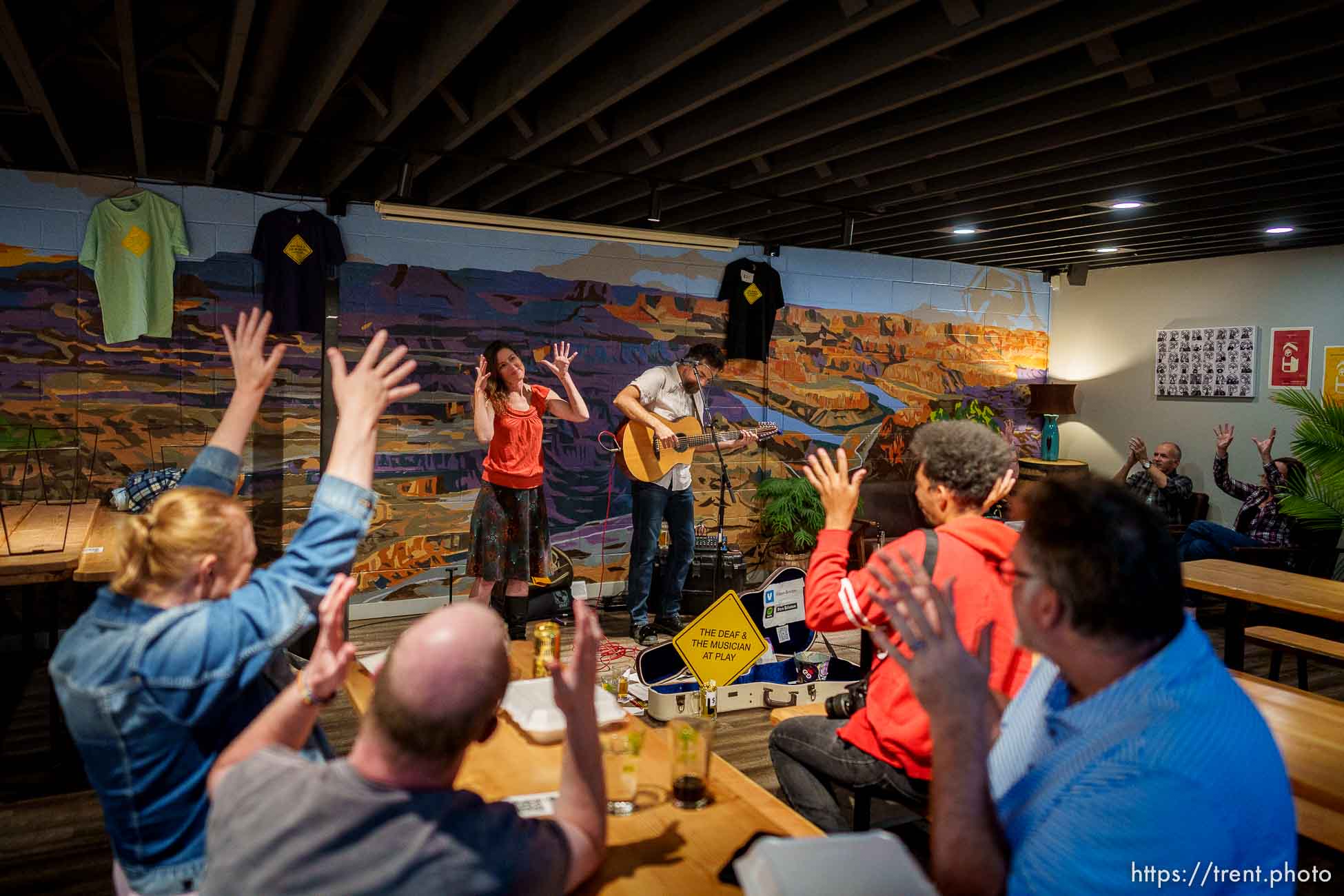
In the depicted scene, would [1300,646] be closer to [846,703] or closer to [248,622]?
[846,703]

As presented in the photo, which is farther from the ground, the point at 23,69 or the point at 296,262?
the point at 23,69

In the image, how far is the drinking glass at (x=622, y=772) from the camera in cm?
176

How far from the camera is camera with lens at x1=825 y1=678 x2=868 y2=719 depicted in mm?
3057

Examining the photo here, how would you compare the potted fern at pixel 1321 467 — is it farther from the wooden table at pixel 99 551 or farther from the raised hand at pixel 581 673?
the wooden table at pixel 99 551

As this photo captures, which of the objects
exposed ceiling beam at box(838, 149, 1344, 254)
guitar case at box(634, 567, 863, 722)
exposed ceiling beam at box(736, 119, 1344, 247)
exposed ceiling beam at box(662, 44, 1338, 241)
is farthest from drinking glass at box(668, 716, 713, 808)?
exposed ceiling beam at box(838, 149, 1344, 254)

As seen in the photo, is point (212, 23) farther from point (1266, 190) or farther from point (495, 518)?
point (1266, 190)

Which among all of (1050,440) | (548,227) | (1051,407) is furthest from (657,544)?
(1050,440)

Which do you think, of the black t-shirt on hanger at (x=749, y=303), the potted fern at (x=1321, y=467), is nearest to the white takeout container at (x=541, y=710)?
the black t-shirt on hanger at (x=749, y=303)

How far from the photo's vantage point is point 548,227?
6344mm

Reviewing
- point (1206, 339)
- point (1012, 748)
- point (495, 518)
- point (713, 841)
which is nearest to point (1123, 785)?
point (1012, 748)

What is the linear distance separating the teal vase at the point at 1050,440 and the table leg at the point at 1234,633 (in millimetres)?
4717

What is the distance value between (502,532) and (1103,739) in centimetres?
410

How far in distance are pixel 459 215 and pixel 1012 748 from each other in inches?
209

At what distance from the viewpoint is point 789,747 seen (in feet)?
8.87
